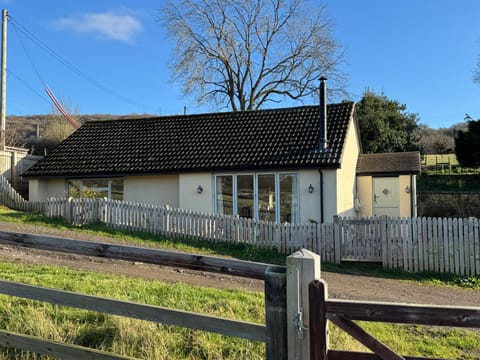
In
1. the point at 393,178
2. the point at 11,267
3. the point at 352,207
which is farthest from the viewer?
the point at 393,178

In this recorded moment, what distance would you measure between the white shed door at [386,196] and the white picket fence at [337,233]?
369 inches

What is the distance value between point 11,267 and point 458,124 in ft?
223

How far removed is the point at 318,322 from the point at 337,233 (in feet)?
33.9

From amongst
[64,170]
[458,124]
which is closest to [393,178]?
[64,170]

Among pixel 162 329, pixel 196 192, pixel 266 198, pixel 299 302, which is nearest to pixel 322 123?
pixel 266 198

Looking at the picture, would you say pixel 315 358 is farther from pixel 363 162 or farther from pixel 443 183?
pixel 443 183

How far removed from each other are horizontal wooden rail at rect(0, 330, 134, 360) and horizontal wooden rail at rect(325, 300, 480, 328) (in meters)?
1.62

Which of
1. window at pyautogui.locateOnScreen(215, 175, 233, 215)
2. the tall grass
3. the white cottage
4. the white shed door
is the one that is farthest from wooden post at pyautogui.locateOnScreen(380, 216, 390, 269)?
the white shed door

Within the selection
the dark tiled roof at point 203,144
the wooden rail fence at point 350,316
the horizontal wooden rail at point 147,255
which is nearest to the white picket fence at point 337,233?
the dark tiled roof at point 203,144

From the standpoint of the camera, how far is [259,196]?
1723 centimetres

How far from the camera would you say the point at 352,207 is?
64.1ft

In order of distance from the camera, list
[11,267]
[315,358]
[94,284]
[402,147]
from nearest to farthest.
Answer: [315,358] < [94,284] < [11,267] < [402,147]

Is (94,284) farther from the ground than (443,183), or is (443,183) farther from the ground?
(443,183)

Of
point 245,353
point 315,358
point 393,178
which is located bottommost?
→ point 245,353
